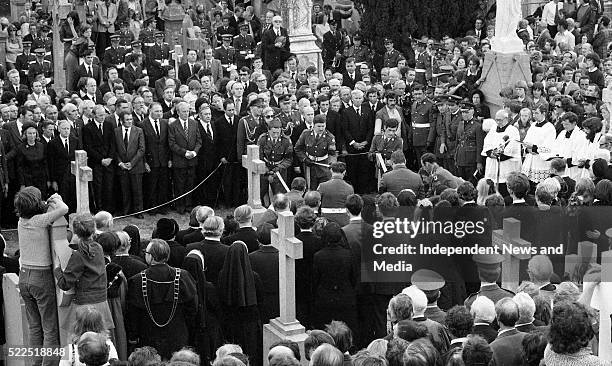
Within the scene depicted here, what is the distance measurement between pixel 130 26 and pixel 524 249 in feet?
50.1

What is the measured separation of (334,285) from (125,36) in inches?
514

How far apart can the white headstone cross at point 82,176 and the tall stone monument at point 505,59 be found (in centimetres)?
820

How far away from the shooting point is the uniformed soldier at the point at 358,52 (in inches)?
951

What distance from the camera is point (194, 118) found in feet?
56.3

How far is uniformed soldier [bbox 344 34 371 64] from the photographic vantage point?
24.2 m

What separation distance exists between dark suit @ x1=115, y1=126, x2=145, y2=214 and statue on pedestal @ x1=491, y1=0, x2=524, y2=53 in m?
6.31

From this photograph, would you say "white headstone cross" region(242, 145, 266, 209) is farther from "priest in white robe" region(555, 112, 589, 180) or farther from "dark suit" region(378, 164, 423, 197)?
"priest in white robe" region(555, 112, 589, 180)

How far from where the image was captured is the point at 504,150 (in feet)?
53.7

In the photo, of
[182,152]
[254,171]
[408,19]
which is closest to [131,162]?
[182,152]

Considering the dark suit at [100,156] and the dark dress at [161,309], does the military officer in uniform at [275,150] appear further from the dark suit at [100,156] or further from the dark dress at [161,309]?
the dark dress at [161,309]

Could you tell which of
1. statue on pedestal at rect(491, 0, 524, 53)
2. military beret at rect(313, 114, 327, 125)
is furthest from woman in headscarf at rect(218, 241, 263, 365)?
statue on pedestal at rect(491, 0, 524, 53)

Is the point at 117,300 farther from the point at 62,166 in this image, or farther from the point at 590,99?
the point at 590,99

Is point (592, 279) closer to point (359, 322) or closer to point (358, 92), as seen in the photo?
point (359, 322)

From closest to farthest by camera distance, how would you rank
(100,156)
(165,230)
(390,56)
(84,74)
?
(165,230) < (100,156) < (84,74) < (390,56)
